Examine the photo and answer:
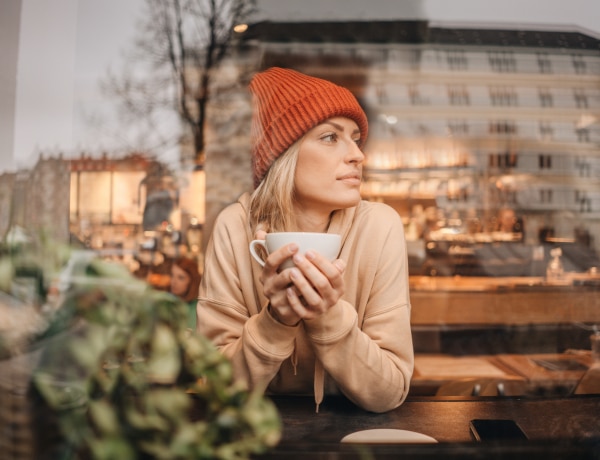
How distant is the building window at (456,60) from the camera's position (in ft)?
20.5

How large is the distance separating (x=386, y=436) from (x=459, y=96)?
612 centimetres

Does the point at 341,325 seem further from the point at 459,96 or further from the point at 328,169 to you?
the point at 459,96

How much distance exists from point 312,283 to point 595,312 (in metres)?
5.02

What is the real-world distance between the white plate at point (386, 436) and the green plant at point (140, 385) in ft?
0.58

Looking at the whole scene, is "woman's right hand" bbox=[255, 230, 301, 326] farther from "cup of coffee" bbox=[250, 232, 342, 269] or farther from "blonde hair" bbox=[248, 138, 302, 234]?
"blonde hair" bbox=[248, 138, 302, 234]

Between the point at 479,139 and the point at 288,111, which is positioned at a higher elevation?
the point at 479,139

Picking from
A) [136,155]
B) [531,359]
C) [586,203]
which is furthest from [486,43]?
[136,155]

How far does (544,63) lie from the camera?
243 inches


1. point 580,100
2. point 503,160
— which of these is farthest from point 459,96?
point 580,100

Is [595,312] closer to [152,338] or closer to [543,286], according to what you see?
[543,286]

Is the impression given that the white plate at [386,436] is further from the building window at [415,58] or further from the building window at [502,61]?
the building window at [502,61]

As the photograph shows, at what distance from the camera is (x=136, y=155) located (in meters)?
5.66

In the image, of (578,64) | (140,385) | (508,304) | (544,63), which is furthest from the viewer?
(544,63)

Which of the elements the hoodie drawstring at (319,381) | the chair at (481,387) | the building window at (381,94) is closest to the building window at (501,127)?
the building window at (381,94)
